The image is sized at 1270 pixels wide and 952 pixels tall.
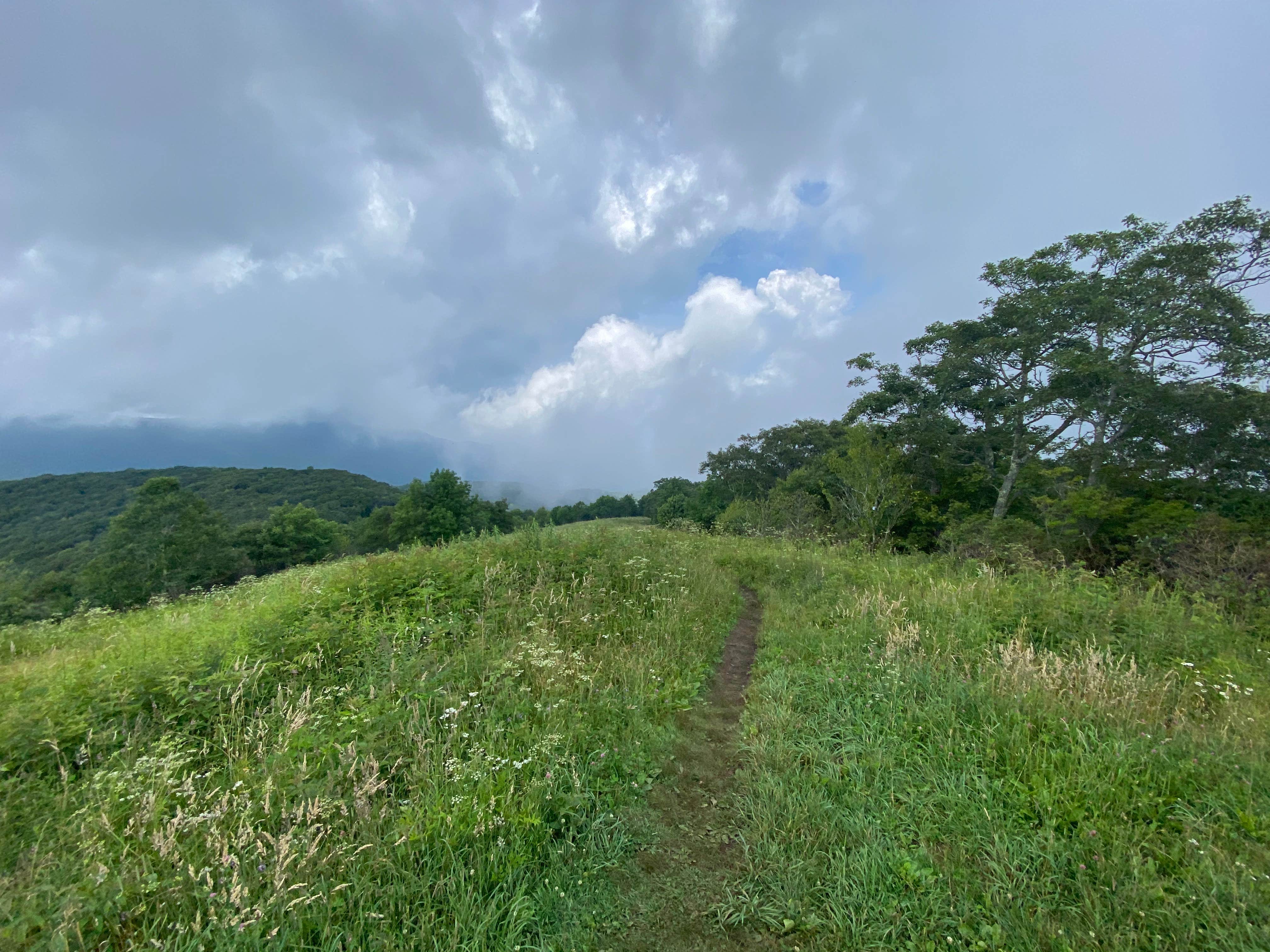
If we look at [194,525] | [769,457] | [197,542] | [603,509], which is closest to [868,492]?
[769,457]

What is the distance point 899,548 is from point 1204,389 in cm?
1304

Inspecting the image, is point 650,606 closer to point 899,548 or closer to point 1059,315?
point 899,548

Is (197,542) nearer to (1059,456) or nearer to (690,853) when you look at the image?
(690,853)

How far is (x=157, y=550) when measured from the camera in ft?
113

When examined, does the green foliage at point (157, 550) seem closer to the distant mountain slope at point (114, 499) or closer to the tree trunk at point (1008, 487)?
the distant mountain slope at point (114, 499)

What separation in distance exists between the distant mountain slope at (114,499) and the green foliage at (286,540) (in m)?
7.77

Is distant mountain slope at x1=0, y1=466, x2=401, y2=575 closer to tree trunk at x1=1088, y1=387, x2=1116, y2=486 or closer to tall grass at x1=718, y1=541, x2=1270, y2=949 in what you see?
tall grass at x1=718, y1=541, x2=1270, y2=949

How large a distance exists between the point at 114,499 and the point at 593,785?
4248 inches

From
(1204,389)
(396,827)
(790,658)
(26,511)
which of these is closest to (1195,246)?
(1204,389)

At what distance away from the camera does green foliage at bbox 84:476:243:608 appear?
3188 cm

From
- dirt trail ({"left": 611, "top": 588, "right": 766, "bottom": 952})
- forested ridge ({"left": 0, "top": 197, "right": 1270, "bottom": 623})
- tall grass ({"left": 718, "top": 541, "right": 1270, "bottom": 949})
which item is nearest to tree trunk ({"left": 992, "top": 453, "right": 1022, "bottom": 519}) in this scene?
forested ridge ({"left": 0, "top": 197, "right": 1270, "bottom": 623})

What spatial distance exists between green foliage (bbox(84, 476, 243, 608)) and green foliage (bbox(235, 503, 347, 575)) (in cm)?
639

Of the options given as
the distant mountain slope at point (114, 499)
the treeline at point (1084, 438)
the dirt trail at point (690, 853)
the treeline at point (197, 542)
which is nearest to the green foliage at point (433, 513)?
the treeline at point (197, 542)

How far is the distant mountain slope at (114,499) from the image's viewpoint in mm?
51844
